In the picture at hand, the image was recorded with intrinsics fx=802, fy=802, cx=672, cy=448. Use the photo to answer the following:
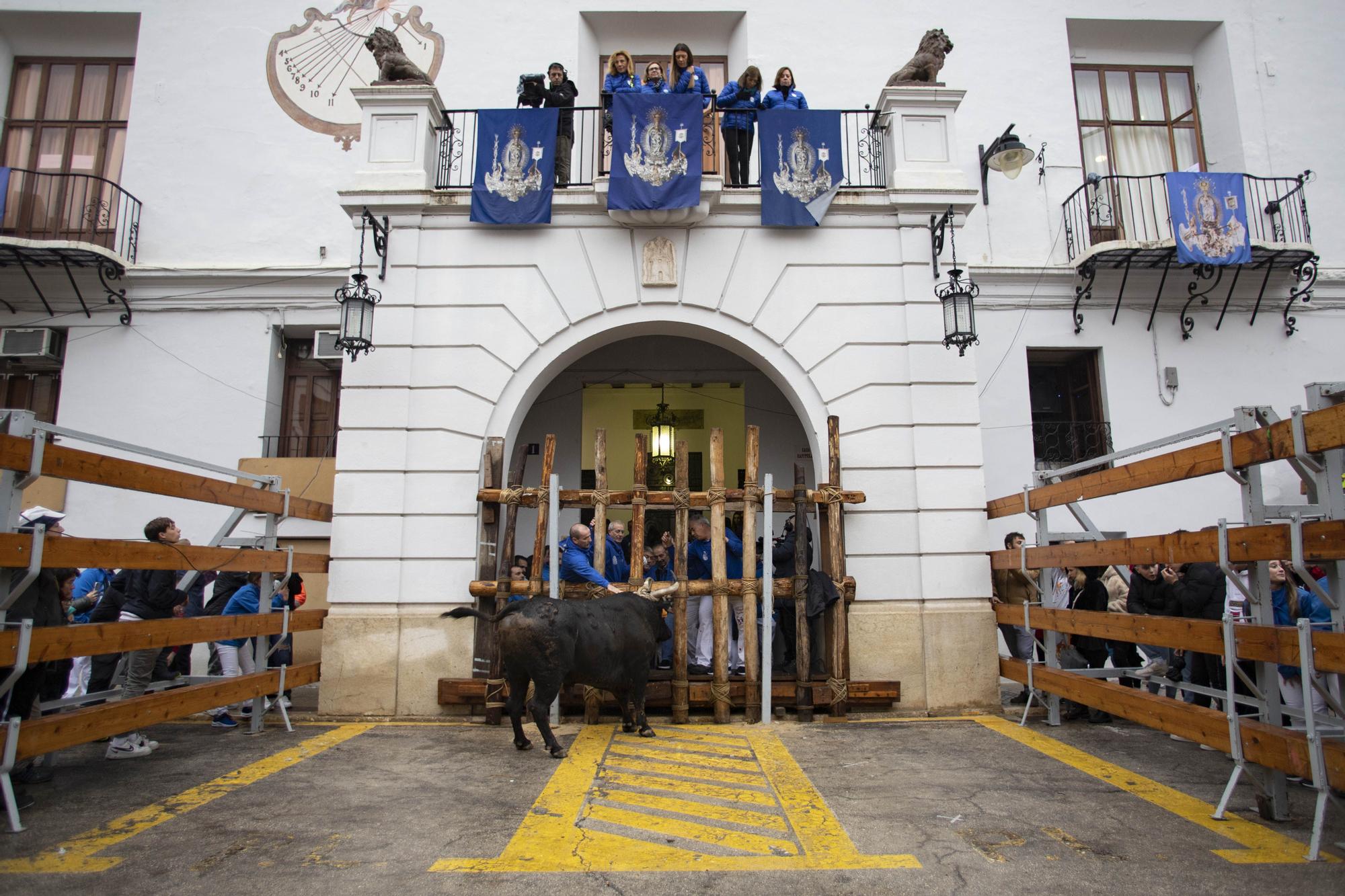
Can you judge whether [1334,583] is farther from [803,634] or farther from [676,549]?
[676,549]

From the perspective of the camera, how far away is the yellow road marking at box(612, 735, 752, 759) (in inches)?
280

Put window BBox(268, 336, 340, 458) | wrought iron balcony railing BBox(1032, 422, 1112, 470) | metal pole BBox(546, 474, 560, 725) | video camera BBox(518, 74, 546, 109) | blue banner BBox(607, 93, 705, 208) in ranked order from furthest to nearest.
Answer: window BBox(268, 336, 340, 458) < wrought iron balcony railing BBox(1032, 422, 1112, 470) < video camera BBox(518, 74, 546, 109) < blue banner BBox(607, 93, 705, 208) < metal pole BBox(546, 474, 560, 725)

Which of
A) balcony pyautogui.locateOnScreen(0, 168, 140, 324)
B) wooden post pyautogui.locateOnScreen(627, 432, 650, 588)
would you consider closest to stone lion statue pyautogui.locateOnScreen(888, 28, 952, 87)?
wooden post pyautogui.locateOnScreen(627, 432, 650, 588)

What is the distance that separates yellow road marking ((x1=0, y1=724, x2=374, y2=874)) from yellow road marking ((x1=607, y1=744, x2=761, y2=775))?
2.78 m

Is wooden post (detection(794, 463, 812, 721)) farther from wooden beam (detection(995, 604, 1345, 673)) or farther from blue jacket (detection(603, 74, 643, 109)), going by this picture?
blue jacket (detection(603, 74, 643, 109))

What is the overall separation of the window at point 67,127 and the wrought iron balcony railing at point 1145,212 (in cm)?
1564

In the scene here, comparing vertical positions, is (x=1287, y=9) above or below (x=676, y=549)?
above

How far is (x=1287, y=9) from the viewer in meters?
13.6

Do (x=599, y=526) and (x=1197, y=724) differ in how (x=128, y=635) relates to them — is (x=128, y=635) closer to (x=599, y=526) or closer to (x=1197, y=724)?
(x=599, y=526)

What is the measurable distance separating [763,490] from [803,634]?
5.30 ft

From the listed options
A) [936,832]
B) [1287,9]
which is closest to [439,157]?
[936,832]

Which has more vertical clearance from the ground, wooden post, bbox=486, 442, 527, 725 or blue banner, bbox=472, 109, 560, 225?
blue banner, bbox=472, 109, 560, 225

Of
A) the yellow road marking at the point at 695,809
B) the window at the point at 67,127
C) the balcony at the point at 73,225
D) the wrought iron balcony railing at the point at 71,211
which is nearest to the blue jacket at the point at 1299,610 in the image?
the yellow road marking at the point at 695,809

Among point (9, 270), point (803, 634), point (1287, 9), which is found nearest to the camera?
point (803, 634)
